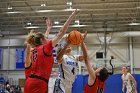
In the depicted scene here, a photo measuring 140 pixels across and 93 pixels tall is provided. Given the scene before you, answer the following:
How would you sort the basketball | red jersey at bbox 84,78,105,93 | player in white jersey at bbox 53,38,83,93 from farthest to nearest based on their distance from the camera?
player in white jersey at bbox 53,38,83,93 → the basketball → red jersey at bbox 84,78,105,93

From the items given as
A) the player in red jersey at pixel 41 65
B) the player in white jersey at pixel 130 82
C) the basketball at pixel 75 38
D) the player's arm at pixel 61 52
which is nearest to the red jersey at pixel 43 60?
the player in red jersey at pixel 41 65

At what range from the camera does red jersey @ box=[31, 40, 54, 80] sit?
12.6 ft

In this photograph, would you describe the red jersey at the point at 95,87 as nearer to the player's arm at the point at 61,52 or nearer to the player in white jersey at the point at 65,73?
the player in white jersey at the point at 65,73

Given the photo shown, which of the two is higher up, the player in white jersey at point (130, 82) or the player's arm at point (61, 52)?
the player's arm at point (61, 52)

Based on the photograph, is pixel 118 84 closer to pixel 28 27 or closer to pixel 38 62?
pixel 28 27

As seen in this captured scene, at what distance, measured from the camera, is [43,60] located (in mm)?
3848

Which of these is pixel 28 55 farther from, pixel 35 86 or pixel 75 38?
pixel 75 38

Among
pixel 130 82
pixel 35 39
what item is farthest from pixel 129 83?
pixel 35 39

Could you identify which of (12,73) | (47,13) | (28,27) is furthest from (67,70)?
(12,73)

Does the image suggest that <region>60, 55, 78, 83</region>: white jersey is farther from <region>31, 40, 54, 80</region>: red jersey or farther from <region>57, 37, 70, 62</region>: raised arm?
<region>31, 40, 54, 80</region>: red jersey

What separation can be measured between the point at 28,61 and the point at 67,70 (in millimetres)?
862

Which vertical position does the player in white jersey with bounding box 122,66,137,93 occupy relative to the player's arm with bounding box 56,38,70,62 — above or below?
below

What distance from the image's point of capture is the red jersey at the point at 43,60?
384 centimetres

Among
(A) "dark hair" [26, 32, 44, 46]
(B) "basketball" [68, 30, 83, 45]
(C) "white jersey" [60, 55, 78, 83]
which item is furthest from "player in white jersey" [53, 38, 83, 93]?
(A) "dark hair" [26, 32, 44, 46]
